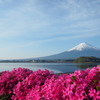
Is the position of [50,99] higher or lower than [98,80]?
lower

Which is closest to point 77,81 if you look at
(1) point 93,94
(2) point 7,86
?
(1) point 93,94

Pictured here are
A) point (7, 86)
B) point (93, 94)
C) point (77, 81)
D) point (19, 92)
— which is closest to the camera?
point (93, 94)

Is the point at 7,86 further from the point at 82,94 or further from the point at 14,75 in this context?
the point at 82,94

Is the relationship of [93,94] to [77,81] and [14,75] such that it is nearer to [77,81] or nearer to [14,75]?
[77,81]

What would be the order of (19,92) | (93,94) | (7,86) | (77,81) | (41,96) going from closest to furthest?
(93,94) < (77,81) < (41,96) < (19,92) < (7,86)

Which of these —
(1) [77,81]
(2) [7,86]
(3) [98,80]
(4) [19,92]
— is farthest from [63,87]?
(2) [7,86]

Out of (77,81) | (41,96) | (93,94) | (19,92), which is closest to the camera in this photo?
(93,94)

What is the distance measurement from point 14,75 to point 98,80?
213 inches

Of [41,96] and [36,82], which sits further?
[36,82]

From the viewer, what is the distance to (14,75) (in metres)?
9.82

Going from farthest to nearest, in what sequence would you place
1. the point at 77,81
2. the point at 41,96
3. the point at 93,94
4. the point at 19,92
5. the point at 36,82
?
the point at 36,82 → the point at 19,92 → the point at 41,96 → the point at 77,81 → the point at 93,94

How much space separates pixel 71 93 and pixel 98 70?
51.3 inches

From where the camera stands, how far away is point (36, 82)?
7.77 metres

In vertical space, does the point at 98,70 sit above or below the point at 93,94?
above
